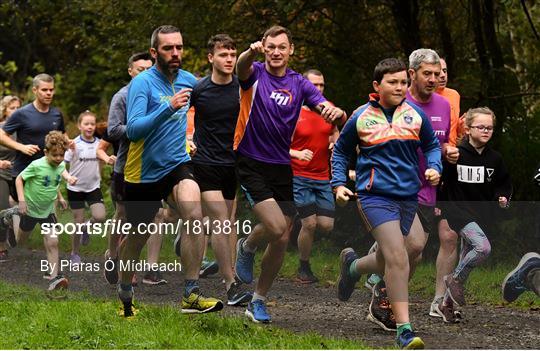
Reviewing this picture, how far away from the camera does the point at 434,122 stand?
10.3 m

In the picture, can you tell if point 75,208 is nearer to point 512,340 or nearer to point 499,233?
point 499,233

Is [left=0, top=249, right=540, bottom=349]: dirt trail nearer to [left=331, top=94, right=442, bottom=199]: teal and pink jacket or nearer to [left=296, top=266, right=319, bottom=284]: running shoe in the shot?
[left=296, top=266, right=319, bottom=284]: running shoe

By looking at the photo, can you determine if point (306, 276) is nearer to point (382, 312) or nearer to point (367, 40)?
point (382, 312)

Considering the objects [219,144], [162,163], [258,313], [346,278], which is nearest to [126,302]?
[258,313]

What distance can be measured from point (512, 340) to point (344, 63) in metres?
6.69

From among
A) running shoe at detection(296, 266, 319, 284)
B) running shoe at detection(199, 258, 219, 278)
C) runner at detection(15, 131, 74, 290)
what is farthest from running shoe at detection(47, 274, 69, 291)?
running shoe at detection(296, 266, 319, 284)

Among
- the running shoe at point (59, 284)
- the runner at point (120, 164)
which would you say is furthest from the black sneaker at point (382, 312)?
the running shoe at point (59, 284)

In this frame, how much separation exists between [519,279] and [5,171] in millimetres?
8017

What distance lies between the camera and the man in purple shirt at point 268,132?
9.77 metres

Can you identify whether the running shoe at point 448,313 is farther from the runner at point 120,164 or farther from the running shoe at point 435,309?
the runner at point 120,164

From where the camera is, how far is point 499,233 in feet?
45.2

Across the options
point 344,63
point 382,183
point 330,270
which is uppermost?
point 344,63

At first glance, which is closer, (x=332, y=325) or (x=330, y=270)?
(x=332, y=325)

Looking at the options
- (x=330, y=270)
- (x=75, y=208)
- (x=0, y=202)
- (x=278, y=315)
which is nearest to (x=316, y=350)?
(x=278, y=315)
